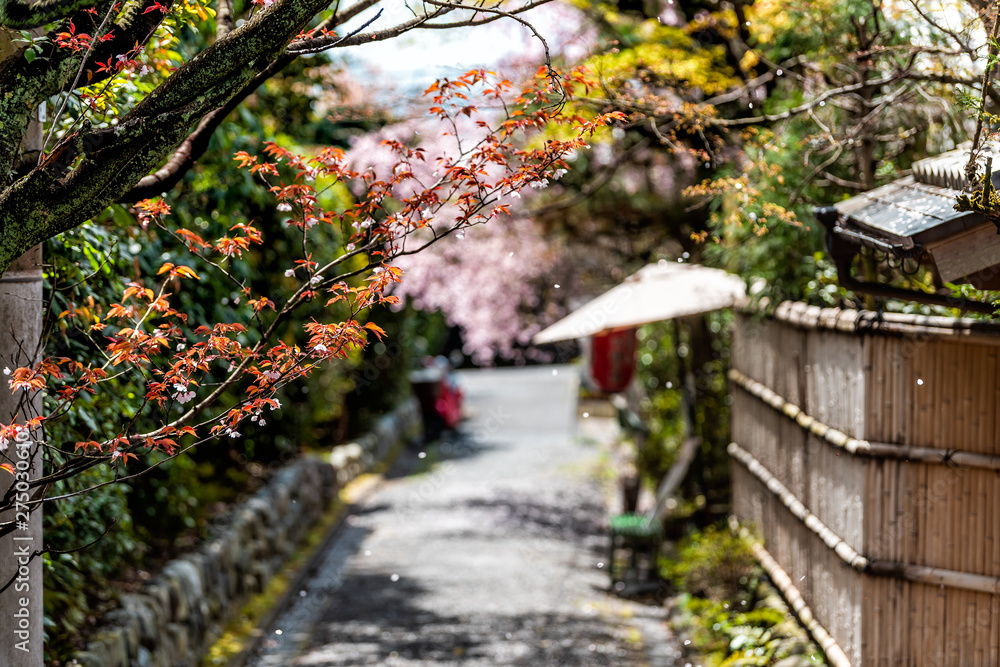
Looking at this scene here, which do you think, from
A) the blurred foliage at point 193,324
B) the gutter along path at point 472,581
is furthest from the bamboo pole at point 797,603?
the blurred foliage at point 193,324

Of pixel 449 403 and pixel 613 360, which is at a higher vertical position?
pixel 613 360

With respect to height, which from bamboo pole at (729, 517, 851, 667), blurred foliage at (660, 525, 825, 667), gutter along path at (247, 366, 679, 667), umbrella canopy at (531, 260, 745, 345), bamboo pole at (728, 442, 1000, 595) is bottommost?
gutter along path at (247, 366, 679, 667)

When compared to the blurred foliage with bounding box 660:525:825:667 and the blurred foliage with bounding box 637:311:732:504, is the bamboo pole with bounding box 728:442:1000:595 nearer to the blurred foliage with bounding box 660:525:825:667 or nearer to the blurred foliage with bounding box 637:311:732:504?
the blurred foliage with bounding box 660:525:825:667

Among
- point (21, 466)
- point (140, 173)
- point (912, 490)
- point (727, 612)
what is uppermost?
point (140, 173)

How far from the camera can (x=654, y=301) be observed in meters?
8.13

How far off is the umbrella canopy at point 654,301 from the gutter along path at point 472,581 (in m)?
2.60

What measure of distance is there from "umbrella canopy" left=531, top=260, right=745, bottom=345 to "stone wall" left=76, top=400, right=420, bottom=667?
3469 millimetres

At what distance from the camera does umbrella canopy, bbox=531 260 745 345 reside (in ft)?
25.9

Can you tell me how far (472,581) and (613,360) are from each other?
3389mm

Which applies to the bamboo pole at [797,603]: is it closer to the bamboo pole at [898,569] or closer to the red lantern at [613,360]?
the bamboo pole at [898,569]

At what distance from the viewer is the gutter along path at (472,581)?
7094mm

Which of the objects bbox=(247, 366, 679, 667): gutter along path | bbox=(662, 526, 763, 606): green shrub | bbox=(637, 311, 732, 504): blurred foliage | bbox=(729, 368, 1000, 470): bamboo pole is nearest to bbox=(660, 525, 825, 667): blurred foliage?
bbox=(662, 526, 763, 606): green shrub

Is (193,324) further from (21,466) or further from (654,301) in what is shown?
(654,301)

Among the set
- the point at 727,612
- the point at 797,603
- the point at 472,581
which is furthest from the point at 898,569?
the point at 472,581
